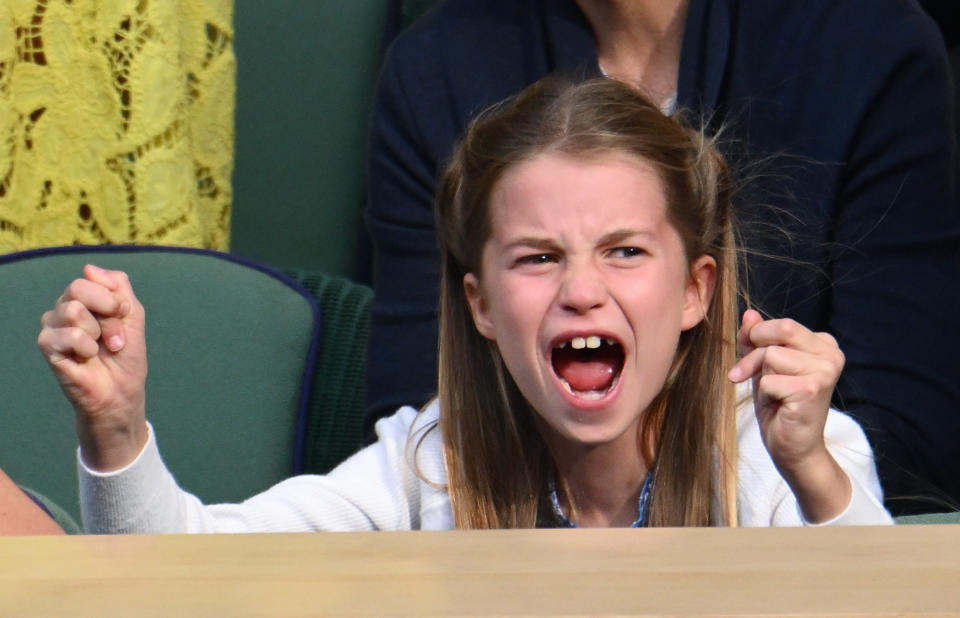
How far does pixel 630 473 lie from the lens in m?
1.38

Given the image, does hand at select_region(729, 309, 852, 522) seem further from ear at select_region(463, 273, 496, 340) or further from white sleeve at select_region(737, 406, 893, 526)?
ear at select_region(463, 273, 496, 340)

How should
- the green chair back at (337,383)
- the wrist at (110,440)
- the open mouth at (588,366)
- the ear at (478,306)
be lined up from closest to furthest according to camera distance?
the wrist at (110,440) < the open mouth at (588,366) < the ear at (478,306) < the green chair back at (337,383)

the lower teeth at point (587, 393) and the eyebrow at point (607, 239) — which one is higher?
→ the eyebrow at point (607, 239)

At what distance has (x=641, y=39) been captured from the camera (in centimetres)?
165

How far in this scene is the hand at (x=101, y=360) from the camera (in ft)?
3.37

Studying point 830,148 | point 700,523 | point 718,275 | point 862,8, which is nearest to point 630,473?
point 700,523

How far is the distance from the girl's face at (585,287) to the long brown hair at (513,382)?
0.03m

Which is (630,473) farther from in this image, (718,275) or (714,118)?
(714,118)

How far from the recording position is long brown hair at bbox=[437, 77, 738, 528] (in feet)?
4.41

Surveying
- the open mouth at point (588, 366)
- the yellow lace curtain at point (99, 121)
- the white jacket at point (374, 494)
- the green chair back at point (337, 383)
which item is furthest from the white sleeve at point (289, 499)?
the yellow lace curtain at point (99, 121)

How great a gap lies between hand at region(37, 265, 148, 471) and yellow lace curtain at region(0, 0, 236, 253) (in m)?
0.58

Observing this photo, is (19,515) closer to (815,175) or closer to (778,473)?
(778,473)

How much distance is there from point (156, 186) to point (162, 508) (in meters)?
0.60

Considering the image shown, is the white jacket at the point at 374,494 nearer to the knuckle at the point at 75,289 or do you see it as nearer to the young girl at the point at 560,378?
the young girl at the point at 560,378
